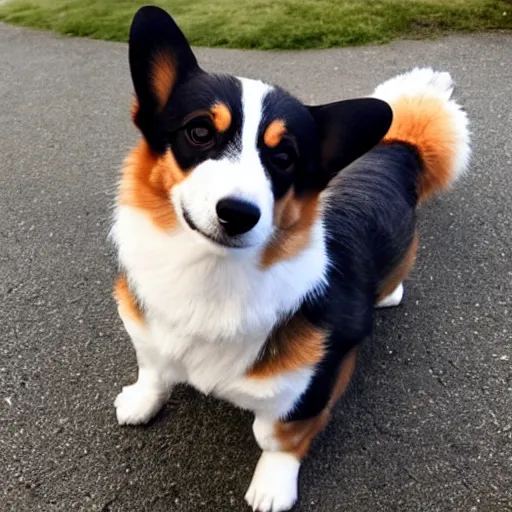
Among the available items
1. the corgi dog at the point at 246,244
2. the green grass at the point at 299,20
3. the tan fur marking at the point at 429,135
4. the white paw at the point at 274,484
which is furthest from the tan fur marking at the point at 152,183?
the green grass at the point at 299,20

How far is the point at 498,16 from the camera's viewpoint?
4664mm

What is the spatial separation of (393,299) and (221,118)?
4.12 ft

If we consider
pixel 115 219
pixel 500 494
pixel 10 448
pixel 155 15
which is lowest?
pixel 500 494

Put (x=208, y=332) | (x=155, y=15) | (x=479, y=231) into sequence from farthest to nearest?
(x=479, y=231), (x=208, y=332), (x=155, y=15)

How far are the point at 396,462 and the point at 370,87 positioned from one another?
2.45 m

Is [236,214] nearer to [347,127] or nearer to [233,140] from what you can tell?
[233,140]

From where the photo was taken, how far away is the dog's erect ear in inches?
63.0

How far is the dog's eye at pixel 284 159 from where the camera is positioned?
1502 mm

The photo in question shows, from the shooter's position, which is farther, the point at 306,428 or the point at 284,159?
the point at 306,428

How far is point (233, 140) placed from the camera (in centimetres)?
146

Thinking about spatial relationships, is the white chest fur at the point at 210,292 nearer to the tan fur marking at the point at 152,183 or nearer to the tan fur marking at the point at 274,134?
the tan fur marking at the point at 152,183

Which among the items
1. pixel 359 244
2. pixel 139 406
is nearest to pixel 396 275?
pixel 359 244

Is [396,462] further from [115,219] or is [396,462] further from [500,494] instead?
[115,219]

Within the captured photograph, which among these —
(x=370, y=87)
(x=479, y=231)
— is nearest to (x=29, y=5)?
(x=370, y=87)
